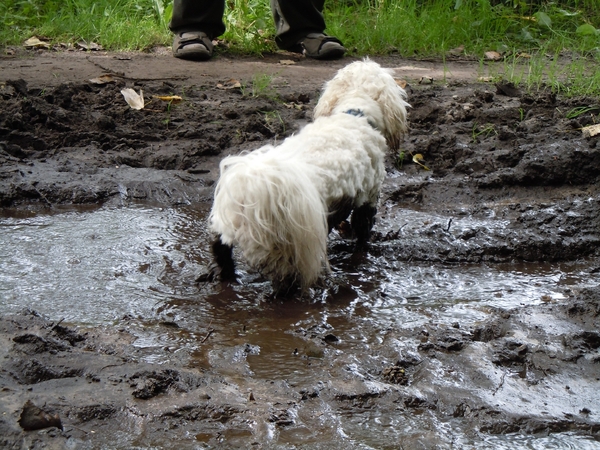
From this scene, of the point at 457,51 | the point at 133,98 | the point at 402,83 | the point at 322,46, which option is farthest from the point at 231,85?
the point at 457,51

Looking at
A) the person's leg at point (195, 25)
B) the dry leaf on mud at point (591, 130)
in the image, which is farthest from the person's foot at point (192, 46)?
the dry leaf on mud at point (591, 130)

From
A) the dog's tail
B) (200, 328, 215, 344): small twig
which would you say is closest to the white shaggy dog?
the dog's tail

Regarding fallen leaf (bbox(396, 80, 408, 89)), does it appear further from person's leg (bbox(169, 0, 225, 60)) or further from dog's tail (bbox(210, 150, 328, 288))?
dog's tail (bbox(210, 150, 328, 288))

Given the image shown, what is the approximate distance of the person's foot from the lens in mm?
7176

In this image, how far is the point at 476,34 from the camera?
8242 mm

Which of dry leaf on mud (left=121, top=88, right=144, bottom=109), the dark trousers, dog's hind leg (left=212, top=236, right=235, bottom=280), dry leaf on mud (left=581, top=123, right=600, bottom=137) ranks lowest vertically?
dog's hind leg (left=212, top=236, right=235, bottom=280)

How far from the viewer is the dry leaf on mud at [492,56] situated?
7786mm

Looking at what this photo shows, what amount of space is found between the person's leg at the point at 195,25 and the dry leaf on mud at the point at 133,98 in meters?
1.40

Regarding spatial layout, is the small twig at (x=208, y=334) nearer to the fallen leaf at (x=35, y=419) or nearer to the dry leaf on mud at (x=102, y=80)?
the fallen leaf at (x=35, y=419)

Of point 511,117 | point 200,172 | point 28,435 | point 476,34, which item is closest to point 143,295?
point 28,435

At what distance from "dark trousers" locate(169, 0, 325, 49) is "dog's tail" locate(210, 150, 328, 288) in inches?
174

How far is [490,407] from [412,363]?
1.34 ft

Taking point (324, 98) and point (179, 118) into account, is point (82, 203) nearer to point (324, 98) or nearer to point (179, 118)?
point (179, 118)

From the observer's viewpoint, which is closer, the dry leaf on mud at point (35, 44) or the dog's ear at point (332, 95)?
the dog's ear at point (332, 95)
